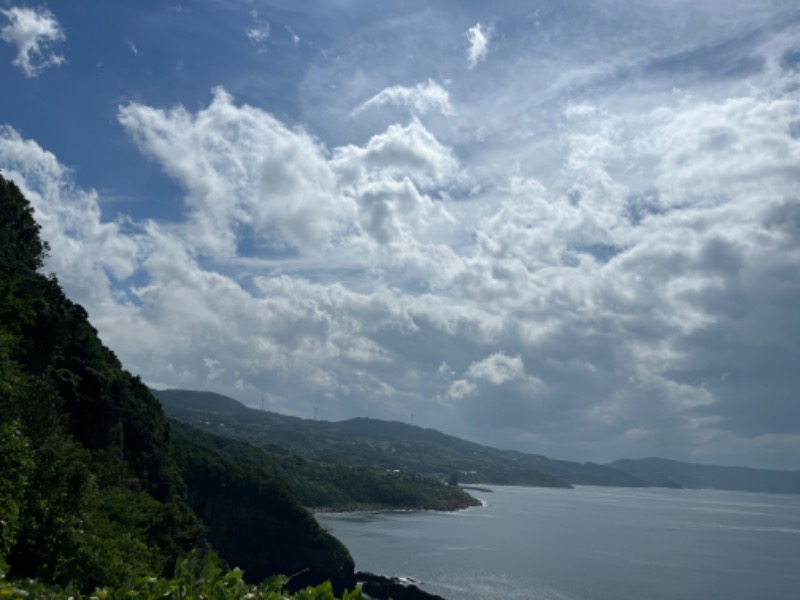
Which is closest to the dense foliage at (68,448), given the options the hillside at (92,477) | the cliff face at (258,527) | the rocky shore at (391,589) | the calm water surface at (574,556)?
the hillside at (92,477)

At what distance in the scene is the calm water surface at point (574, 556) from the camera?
84875mm

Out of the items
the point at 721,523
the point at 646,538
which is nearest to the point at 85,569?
the point at 646,538

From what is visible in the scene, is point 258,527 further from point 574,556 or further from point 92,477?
point 92,477

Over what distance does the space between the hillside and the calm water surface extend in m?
19.9

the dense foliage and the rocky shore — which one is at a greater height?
the dense foliage

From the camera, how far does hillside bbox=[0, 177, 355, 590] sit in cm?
1938

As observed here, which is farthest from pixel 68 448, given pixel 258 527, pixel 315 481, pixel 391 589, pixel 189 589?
pixel 315 481

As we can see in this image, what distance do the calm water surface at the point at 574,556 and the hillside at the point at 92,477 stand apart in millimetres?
19889

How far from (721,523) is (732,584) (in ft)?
338

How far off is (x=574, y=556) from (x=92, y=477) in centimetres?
10101

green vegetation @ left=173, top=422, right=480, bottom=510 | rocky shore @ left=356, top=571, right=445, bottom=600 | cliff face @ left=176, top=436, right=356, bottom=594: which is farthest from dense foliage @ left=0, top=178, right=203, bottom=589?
green vegetation @ left=173, top=422, right=480, bottom=510

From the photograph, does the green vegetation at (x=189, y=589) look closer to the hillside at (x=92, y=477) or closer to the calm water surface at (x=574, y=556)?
the hillside at (x=92, y=477)

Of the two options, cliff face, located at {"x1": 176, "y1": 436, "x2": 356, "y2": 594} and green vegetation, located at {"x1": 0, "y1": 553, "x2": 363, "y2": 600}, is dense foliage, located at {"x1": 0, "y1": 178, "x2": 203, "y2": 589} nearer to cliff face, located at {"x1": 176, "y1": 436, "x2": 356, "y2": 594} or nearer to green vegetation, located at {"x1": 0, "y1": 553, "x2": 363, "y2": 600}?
green vegetation, located at {"x1": 0, "y1": 553, "x2": 363, "y2": 600}

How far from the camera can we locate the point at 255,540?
81562 mm
